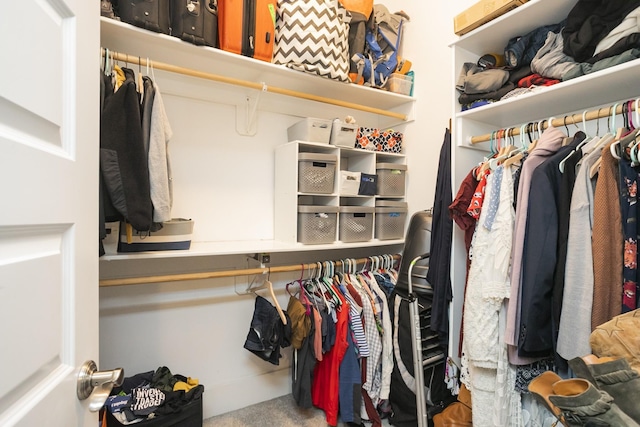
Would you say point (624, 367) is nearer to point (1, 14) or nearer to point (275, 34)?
point (1, 14)

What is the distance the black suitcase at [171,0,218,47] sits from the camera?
1.39m

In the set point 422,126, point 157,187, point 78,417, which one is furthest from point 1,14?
point 422,126

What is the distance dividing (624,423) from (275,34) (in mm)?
1943

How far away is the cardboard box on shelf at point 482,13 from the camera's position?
127cm

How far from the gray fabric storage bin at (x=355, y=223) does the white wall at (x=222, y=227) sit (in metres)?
0.34

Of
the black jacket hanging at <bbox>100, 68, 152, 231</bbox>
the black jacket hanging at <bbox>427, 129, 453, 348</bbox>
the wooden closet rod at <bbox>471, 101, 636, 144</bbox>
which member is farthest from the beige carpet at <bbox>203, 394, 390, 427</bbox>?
the wooden closet rod at <bbox>471, 101, 636, 144</bbox>

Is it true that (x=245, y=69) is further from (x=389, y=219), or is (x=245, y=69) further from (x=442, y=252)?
(x=442, y=252)

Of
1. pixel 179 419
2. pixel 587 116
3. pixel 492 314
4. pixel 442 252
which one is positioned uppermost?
pixel 587 116

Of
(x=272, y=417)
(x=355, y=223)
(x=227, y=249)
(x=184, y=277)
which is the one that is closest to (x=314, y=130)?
(x=355, y=223)

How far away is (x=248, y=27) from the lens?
1553 mm

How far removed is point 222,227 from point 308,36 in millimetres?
1149

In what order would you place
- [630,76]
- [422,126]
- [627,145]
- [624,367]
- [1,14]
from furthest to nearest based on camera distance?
[422,126], [630,76], [627,145], [624,367], [1,14]

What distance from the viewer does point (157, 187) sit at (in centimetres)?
122

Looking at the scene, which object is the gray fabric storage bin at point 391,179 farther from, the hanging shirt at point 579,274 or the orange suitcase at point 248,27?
the hanging shirt at point 579,274
